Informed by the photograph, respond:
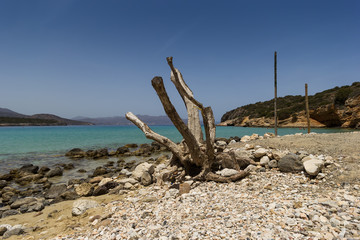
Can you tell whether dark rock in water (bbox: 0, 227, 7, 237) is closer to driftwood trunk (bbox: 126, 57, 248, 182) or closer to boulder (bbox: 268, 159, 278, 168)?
driftwood trunk (bbox: 126, 57, 248, 182)

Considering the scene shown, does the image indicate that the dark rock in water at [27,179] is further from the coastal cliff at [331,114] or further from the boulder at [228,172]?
the coastal cliff at [331,114]

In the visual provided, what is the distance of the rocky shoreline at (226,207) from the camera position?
3.19m

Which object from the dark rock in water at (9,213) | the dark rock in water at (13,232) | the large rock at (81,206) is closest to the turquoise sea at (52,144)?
the dark rock in water at (9,213)

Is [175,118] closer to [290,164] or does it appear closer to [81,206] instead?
[81,206]

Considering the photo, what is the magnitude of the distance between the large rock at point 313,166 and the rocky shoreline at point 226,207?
1.0 inches

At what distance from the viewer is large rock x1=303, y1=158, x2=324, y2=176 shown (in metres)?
5.37

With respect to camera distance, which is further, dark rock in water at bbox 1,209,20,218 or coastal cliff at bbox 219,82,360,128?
coastal cliff at bbox 219,82,360,128

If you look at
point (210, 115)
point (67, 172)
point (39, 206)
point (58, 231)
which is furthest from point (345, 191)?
point (67, 172)

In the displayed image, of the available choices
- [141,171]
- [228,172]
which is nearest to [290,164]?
[228,172]

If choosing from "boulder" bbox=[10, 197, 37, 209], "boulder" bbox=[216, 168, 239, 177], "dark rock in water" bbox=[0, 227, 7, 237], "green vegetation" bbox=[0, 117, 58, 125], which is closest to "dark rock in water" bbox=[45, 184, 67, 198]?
"boulder" bbox=[10, 197, 37, 209]

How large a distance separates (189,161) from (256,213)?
11.9ft

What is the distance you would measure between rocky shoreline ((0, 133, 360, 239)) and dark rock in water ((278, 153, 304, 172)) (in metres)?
0.03

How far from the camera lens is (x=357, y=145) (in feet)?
24.5

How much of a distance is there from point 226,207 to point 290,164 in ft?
10.6
